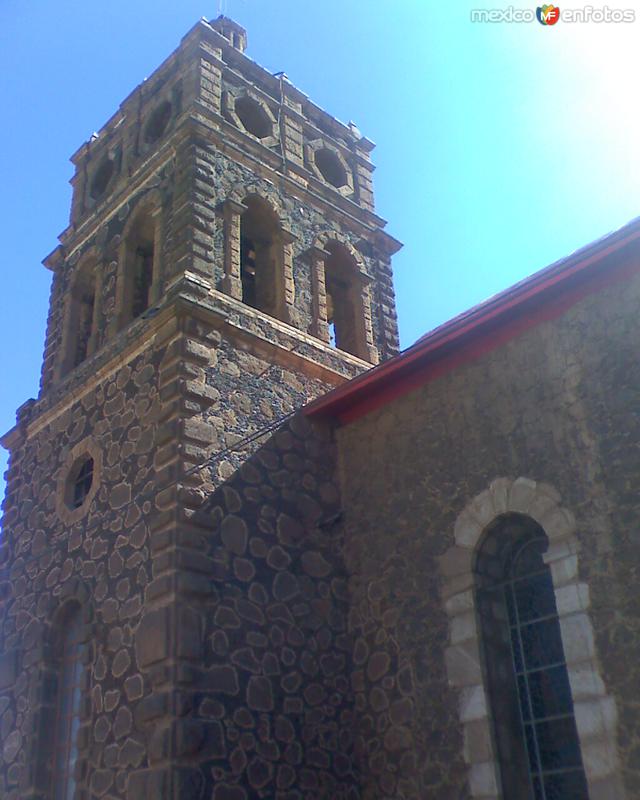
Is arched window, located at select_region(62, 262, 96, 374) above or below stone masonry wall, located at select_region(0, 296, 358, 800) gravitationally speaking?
above

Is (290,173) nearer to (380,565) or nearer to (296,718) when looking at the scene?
(380,565)

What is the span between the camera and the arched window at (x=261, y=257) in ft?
40.2

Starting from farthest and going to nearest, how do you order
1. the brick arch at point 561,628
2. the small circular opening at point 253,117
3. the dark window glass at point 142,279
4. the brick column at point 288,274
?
the small circular opening at point 253,117, the dark window glass at point 142,279, the brick column at point 288,274, the brick arch at point 561,628

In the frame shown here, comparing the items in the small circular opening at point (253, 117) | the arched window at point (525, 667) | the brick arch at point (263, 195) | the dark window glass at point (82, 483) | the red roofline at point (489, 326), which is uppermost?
the small circular opening at point (253, 117)

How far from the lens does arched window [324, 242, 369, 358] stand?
518 inches

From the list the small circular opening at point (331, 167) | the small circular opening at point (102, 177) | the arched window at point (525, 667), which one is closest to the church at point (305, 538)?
the arched window at point (525, 667)

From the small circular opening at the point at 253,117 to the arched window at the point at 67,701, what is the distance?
23.8 ft

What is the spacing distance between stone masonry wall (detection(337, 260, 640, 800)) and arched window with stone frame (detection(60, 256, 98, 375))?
14.8ft

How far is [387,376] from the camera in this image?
10.0 metres

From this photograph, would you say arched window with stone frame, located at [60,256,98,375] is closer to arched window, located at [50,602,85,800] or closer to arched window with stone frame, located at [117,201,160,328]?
arched window with stone frame, located at [117,201,160,328]

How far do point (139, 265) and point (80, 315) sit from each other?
1.31 meters

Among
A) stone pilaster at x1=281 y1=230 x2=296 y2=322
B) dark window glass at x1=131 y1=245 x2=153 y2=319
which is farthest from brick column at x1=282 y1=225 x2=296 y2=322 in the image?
dark window glass at x1=131 y1=245 x2=153 y2=319

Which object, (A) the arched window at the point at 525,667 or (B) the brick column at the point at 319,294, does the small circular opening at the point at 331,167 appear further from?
(A) the arched window at the point at 525,667

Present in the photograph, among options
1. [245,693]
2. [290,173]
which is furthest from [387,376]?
[290,173]
